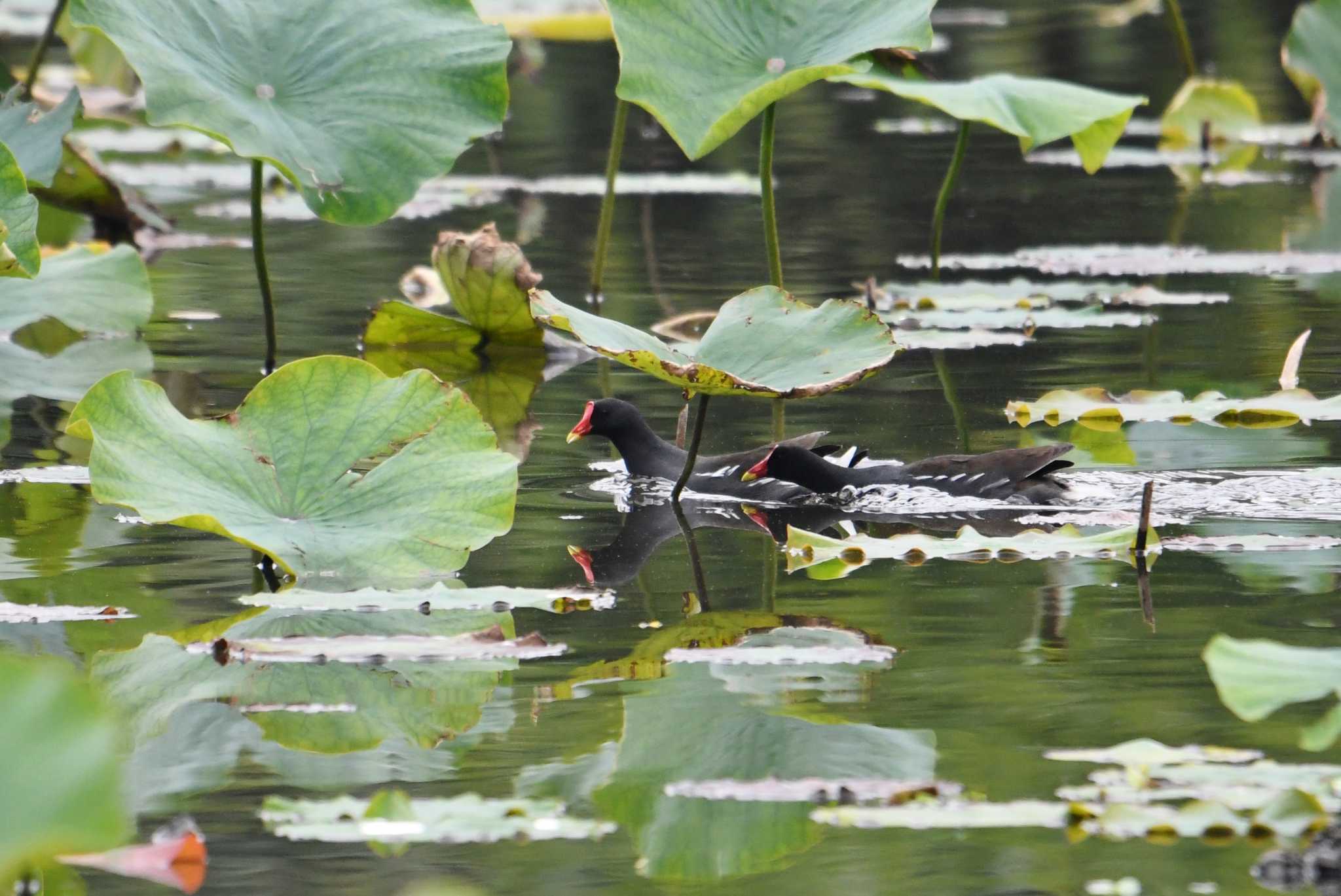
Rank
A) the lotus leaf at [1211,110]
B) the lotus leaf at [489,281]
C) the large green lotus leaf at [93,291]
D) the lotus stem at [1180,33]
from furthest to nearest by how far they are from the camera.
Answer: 1. the lotus leaf at [1211,110]
2. the lotus stem at [1180,33]
3. the lotus leaf at [489,281]
4. the large green lotus leaf at [93,291]

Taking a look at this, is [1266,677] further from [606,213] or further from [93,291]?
[606,213]

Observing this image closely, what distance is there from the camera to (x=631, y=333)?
4555 mm

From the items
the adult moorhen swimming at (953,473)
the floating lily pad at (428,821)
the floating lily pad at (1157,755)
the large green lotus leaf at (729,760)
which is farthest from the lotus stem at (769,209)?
the floating lily pad at (428,821)

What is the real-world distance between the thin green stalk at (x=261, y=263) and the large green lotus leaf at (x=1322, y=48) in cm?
424

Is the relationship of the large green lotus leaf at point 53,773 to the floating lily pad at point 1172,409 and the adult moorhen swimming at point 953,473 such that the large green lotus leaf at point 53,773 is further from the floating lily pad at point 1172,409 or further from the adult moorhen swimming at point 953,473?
the floating lily pad at point 1172,409

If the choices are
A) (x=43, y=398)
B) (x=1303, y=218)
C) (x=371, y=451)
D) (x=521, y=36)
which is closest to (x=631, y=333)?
(x=371, y=451)

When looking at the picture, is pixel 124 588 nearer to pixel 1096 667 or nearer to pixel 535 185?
pixel 1096 667

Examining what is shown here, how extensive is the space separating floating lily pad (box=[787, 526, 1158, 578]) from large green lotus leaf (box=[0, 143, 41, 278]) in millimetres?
1750

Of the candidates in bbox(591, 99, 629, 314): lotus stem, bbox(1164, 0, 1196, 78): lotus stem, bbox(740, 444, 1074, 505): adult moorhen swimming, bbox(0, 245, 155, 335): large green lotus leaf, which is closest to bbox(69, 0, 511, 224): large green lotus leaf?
bbox(740, 444, 1074, 505): adult moorhen swimming

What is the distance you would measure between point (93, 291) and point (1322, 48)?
4692 mm

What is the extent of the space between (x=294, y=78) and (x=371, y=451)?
4.98 ft

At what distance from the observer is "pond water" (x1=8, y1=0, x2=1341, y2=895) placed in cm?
279

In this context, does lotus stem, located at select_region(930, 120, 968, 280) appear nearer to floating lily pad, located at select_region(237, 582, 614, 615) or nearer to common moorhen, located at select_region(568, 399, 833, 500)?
common moorhen, located at select_region(568, 399, 833, 500)

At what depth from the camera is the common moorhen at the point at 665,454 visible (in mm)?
5297
